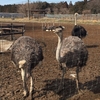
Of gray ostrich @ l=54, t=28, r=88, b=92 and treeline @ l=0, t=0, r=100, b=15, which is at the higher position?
treeline @ l=0, t=0, r=100, b=15

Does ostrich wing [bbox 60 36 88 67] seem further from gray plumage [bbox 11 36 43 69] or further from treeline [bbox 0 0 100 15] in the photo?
treeline [bbox 0 0 100 15]

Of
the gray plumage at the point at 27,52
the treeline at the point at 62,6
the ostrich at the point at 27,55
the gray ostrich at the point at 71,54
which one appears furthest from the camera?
the treeline at the point at 62,6

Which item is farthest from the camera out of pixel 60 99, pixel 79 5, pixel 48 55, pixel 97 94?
pixel 79 5

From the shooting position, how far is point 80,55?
19.3 feet

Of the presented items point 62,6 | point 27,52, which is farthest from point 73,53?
point 62,6

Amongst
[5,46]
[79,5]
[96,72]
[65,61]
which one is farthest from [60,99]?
[79,5]

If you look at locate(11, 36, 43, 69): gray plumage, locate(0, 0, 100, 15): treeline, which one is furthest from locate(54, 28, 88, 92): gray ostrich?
locate(0, 0, 100, 15): treeline

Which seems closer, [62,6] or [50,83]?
[50,83]

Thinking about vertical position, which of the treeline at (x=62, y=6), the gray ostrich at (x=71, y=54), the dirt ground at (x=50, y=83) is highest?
the treeline at (x=62, y=6)

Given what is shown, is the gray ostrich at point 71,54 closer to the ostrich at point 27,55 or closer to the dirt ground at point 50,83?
the dirt ground at point 50,83

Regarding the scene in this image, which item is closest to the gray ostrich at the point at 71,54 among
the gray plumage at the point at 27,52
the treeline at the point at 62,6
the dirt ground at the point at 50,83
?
the dirt ground at the point at 50,83

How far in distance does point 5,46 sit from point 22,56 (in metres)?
4.49

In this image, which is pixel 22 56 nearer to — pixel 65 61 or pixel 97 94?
pixel 65 61

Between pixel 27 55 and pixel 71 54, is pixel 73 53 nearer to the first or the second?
pixel 71 54
